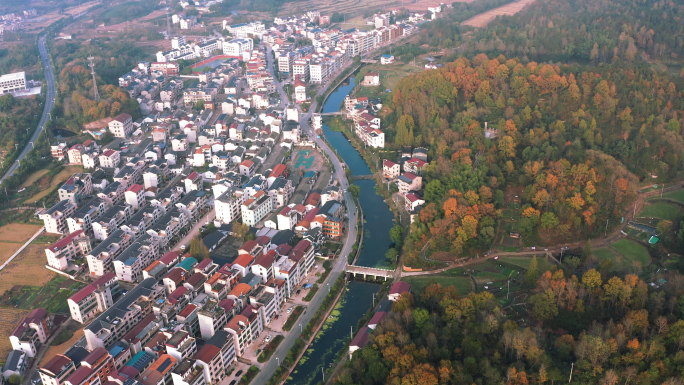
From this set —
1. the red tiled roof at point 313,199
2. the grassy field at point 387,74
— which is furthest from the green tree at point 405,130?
the grassy field at point 387,74

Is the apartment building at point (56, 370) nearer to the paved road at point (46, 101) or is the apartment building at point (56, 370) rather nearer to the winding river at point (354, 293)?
the winding river at point (354, 293)

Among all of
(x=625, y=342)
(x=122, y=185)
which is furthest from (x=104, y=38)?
(x=625, y=342)

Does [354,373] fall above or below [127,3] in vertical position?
below

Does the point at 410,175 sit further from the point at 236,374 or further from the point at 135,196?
the point at 236,374

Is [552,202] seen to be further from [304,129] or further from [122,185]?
[122,185]

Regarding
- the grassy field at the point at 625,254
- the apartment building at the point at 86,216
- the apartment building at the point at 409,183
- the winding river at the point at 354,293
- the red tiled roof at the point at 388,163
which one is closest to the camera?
the winding river at the point at 354,293

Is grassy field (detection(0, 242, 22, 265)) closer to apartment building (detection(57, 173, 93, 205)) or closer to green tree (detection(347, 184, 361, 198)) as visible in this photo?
apartment building (detection(57, 173, 93, 205))
